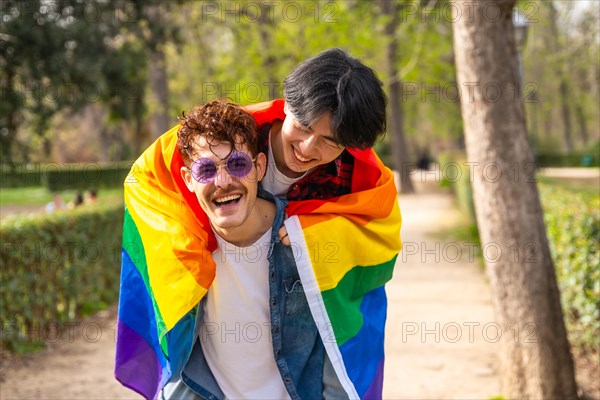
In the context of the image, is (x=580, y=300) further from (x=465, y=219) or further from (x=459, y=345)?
(x=465, y=219)

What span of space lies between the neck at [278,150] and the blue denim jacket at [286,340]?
13cm

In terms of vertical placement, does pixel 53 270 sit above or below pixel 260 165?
below

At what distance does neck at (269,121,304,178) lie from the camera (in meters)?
2.78

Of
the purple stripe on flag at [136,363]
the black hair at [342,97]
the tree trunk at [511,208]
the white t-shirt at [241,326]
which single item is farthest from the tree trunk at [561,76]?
the purple stripe on flag at [136,363]

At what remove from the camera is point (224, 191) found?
2.50 metres

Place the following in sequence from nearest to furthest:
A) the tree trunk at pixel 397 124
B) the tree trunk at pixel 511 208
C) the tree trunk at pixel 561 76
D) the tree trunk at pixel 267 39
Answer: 1. the tree trunk at pixel 511 208
2. the tree trunk at pixel 267 39
3. the tree trunk at pixel 397 124
4. the tree trunk at pixel 561 76

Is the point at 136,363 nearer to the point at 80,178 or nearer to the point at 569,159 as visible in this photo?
the point at 80,178

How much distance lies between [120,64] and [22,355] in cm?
1025

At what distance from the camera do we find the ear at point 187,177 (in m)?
2.58

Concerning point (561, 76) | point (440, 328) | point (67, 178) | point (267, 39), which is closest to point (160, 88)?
point (267, 39)

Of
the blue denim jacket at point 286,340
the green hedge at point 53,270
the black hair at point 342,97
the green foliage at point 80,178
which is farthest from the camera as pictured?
the green foliage at point 80,178

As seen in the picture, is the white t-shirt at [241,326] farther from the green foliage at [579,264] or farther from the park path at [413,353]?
the green foliage at [579,264]

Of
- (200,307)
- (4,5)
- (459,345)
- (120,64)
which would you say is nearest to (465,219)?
(120,64)

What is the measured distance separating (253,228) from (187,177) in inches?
12.2
